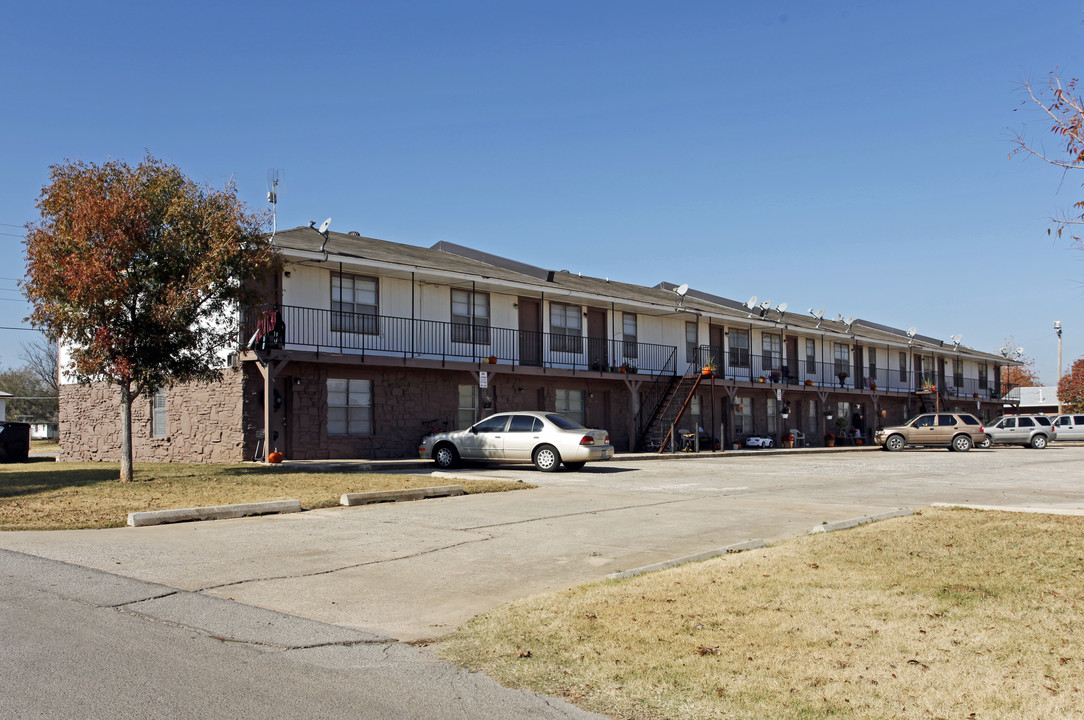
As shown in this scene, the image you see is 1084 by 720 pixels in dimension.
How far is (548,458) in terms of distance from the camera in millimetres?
20969

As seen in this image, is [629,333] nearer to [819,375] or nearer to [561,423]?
[561,423]

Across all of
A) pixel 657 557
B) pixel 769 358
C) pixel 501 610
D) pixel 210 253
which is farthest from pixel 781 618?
Result: pixel 769 358

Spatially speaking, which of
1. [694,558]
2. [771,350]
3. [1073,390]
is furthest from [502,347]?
[1073,390]

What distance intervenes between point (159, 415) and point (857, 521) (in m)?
21.1

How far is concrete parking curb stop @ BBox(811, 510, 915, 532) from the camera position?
34.0ft

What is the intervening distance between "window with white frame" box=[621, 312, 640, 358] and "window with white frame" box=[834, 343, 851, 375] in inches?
618

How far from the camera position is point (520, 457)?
837 inches

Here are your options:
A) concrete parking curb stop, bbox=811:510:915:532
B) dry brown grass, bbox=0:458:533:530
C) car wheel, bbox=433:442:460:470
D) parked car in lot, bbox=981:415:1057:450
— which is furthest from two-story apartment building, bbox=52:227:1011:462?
concrete parking curb stop, bbox=811:510:915:532

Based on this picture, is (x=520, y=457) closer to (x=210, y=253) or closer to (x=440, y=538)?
(x=210, y=253)

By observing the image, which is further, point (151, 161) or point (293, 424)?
point (293, 424)

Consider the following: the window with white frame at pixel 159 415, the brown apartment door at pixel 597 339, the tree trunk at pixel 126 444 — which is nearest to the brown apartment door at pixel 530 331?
the brown apartment door at pixel 597 339

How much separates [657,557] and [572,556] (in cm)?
88

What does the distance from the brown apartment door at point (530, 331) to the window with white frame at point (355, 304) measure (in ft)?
19.3

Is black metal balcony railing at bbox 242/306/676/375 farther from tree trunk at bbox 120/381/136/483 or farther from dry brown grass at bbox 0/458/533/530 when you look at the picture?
dry brown grass at bbox 0/458/533/530
